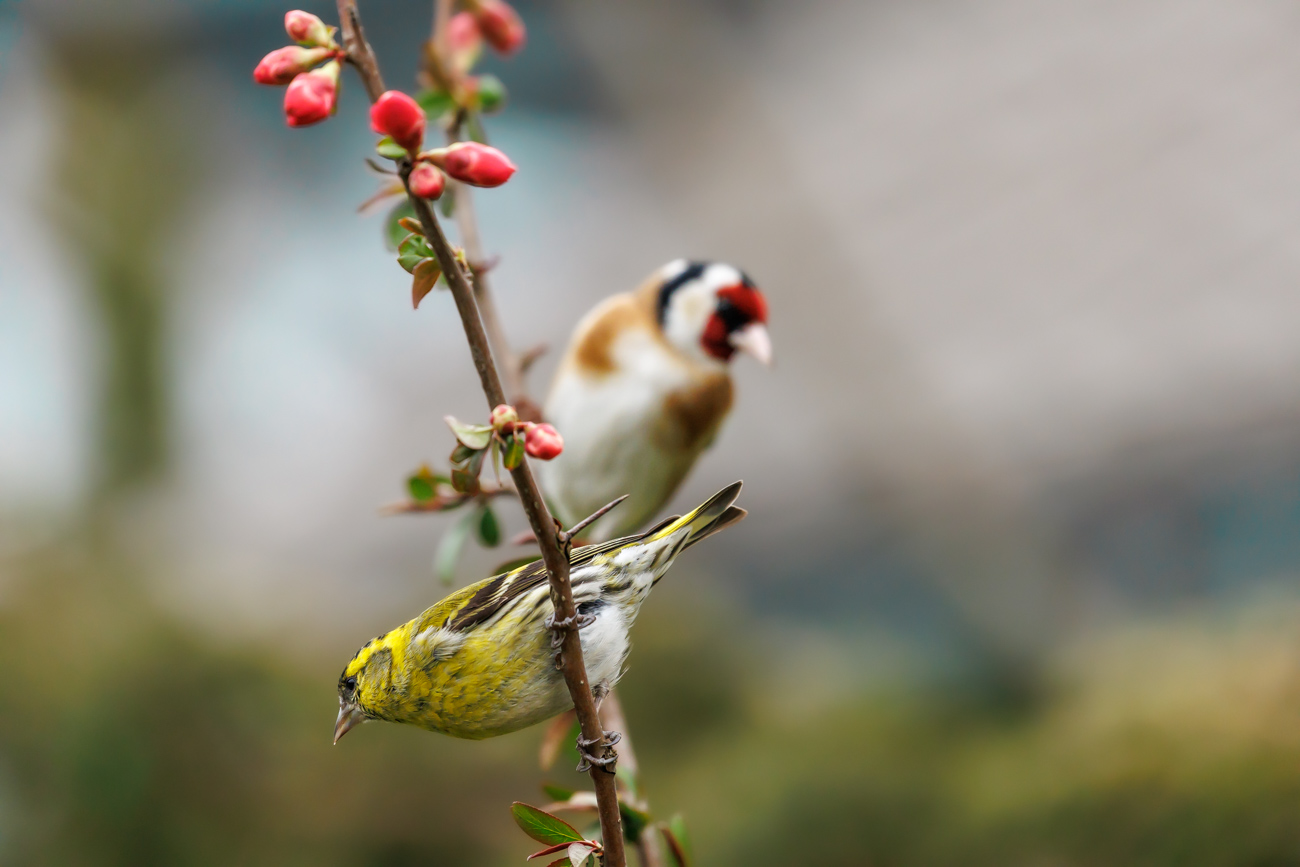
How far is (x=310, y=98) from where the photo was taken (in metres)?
0.32

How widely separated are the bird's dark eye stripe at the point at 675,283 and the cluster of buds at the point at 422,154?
2.09 ft

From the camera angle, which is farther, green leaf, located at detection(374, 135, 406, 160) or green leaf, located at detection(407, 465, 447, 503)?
green leaf, located at detection(407, 465, 447, 503)

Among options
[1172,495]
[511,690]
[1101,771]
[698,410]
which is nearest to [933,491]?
[1172,495]

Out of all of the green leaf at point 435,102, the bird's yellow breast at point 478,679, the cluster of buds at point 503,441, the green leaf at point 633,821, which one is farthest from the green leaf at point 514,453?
the green leaf at point 435,102

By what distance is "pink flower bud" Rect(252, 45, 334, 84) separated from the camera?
1.11 feet

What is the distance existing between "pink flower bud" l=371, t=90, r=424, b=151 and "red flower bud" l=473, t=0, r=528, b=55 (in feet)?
1.76

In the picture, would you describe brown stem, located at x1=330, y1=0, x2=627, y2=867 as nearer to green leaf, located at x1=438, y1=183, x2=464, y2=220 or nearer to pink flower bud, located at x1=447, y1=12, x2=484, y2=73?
green leaf, located at x1=438, y1=183, x2=464, y2=220

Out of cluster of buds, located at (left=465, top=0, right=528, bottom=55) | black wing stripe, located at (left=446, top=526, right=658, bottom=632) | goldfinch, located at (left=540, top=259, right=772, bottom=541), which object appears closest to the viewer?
black wing stripe, located at (left=446, top=526, right=658, bottom=632)

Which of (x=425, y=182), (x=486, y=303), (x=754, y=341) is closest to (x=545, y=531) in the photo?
(x=425, y=182)

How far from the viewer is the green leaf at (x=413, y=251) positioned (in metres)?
0.34

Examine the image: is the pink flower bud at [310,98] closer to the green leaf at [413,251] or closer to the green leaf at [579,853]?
the green leaf at [413,251]

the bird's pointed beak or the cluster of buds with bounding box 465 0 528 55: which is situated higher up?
the cluster of buds with bounding box 465 0 528 55

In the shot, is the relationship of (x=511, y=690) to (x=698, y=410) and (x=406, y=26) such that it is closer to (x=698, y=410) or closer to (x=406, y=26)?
(x=698, y=410)

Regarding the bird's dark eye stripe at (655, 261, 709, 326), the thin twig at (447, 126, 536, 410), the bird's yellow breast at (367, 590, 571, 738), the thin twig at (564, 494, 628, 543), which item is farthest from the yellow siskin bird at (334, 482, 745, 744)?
the bird's dark eye stripe at (655, 261, 709, 326)
